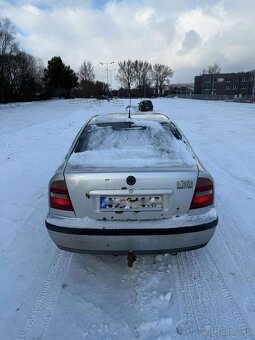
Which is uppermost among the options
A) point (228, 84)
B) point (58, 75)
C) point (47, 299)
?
point (58, 75)

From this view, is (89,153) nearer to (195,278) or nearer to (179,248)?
(179,248)

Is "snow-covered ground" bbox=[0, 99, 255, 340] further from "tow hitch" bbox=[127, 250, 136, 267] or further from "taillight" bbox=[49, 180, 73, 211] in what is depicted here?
A: "taillight" bbox=[49, 180, 73, 211]

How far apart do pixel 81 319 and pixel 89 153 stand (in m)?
1.57

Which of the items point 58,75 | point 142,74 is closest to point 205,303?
point 58,75

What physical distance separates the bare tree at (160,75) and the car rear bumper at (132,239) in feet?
353

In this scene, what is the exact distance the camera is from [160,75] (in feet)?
346

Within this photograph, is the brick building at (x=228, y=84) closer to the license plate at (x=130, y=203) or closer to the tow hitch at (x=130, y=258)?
the tow hitch at (x=130, y=258)

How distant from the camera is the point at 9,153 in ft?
28.4

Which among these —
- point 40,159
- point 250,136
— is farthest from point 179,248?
point 250,136

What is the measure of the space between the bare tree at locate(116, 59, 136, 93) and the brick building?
27279mm

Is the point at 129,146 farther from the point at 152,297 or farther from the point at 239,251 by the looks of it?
the point at 239,251

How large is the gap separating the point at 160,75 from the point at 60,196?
10899 centimetres

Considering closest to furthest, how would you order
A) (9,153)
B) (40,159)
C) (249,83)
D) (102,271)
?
(102,271)
(40,159)
(9,153)
(249,83)

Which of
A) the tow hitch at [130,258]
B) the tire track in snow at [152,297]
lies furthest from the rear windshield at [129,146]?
the tire track in snow at [152,297]
